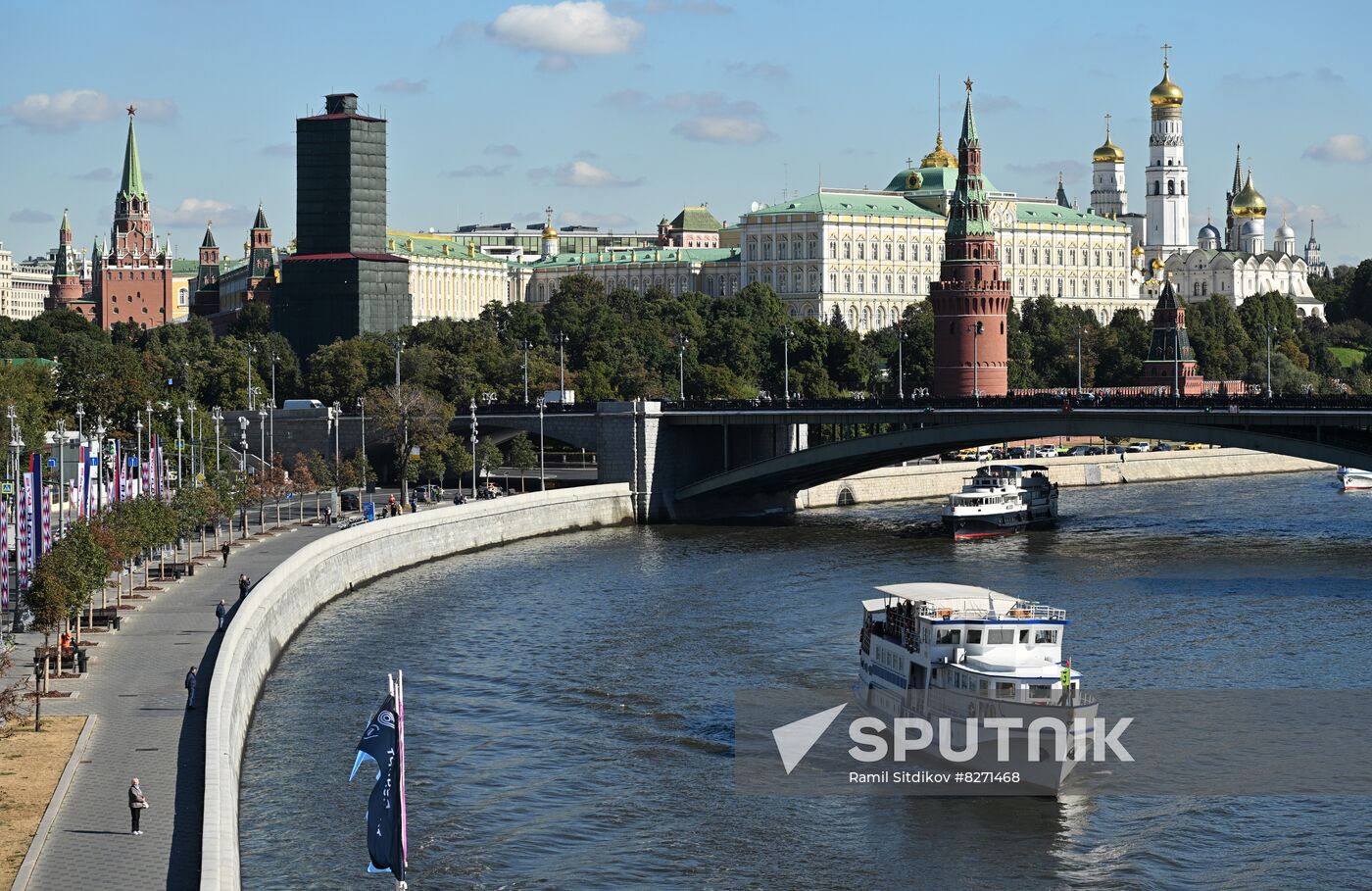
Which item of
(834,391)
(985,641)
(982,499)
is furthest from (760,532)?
(834,391)

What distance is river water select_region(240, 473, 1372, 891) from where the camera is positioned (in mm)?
34938

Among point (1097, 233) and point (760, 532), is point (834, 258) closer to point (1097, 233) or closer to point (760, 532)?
point (1097, 233)

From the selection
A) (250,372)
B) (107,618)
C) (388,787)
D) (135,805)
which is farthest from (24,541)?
(250,372)

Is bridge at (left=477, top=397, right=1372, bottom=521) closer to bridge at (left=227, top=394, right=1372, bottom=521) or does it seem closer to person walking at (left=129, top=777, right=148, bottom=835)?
bridge at (left=227, top=394, right=1372, bottom=521)

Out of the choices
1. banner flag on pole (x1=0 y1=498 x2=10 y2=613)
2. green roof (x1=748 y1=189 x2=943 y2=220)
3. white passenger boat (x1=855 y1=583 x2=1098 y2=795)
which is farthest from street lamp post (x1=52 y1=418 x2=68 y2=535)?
green roof (x1=748 y1=189 x2=943 y2=220)

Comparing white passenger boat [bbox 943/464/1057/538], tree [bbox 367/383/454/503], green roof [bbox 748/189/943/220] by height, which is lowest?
white passenger boat [bbox 943/464/1057/538]

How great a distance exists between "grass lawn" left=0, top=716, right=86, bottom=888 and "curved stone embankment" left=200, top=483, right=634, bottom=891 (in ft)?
7.89

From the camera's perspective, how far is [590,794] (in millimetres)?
38844

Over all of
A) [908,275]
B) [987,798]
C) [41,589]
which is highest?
[908,275]

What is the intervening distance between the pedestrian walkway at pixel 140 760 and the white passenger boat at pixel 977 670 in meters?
13.4

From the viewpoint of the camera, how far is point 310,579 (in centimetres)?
6000

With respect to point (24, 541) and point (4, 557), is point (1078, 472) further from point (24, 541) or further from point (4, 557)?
point (4, 557)

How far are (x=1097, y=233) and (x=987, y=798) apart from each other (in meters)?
165

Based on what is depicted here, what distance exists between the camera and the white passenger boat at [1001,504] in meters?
83.4
